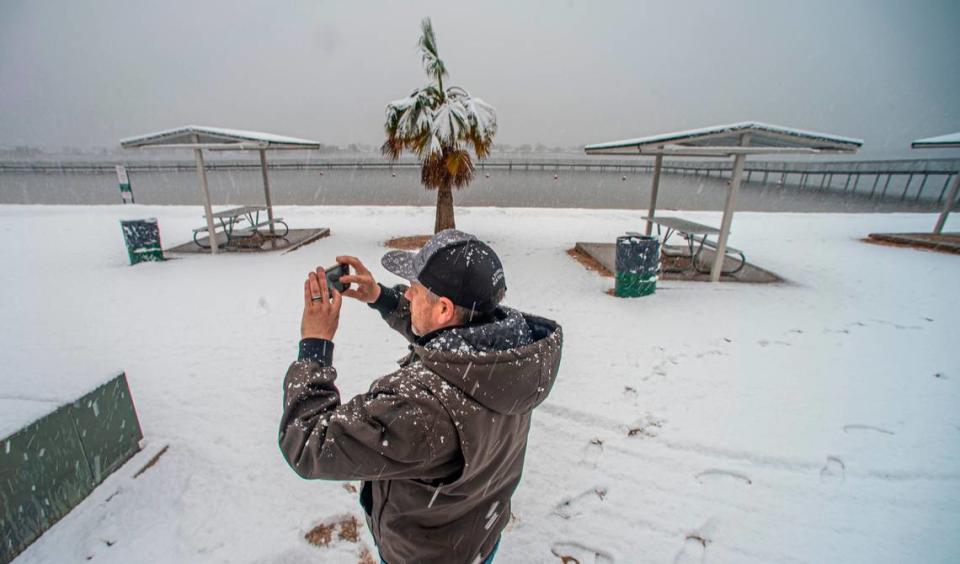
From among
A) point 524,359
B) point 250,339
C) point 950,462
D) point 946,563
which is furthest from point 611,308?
point 524,359

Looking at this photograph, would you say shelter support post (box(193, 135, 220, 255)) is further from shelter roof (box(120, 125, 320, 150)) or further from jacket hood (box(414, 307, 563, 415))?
jacket hood (box(414, 307, 563, 415))

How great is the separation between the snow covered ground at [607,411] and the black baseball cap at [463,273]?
1.83 metres

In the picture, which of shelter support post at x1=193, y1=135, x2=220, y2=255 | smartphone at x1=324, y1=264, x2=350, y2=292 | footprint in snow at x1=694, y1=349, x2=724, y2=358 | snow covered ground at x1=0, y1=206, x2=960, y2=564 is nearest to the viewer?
smartphone at x1=324, y1=264, x2=350, y2=292

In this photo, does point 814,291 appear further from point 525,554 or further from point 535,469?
point 525,554

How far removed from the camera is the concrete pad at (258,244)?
8.98 metres

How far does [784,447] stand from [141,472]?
183 inches

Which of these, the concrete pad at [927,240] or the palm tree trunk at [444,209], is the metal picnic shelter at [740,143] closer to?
the palm tree trunk at [444,209]

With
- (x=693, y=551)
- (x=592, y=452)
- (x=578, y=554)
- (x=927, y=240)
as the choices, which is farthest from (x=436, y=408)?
(x=927, y=240)

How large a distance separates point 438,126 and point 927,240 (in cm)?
1262

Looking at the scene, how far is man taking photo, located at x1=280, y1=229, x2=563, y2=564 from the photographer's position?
40.6 inches

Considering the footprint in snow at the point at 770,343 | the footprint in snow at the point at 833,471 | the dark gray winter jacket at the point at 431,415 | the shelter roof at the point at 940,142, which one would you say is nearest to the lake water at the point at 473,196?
the shelter roof at the point at 940,142

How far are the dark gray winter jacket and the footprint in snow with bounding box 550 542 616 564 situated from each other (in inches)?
51.6

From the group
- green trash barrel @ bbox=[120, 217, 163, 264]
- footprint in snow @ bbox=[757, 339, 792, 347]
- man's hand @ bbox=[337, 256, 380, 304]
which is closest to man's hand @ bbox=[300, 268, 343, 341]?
man's hand @ bbox=[337, 256, 380, 304]

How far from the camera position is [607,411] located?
3510mm
